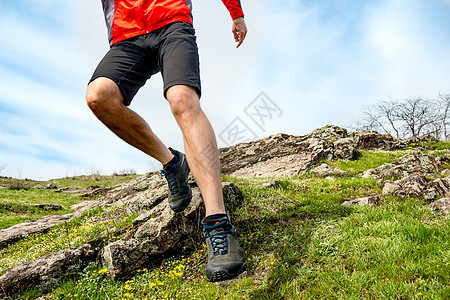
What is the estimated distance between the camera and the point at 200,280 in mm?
2678

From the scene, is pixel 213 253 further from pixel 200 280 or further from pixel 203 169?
pixel 200 280

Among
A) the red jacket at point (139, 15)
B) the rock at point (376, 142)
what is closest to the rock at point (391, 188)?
the red jacket at point (139, 15)

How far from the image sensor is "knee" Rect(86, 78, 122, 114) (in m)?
2.40

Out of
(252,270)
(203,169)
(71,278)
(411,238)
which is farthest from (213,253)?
(71,278)

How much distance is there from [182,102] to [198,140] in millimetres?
315

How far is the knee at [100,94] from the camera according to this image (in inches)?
94.4

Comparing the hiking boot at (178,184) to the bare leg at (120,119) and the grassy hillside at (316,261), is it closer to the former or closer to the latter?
the bare leg at (120,119)

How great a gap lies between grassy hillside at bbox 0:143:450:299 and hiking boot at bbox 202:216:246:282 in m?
0.53

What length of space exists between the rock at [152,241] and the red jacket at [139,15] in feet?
6.65

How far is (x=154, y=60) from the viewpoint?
2672 mm

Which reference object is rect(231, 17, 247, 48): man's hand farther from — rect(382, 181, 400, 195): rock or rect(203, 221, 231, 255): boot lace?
rect(382, 181, 400, 195): rock

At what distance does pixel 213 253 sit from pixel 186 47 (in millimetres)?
1653

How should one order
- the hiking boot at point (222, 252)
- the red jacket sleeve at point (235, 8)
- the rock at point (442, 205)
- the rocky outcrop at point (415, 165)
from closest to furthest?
the hiking boot at point (222, 252)
the red jacket sleeve at point (235, 8)
the rock at point (442, 205)
the rocky outcrop at point (415, 165)

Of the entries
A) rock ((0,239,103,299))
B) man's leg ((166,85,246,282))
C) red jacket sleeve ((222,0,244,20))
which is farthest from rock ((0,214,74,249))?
red jacket sleeve ((222,0,244,20))
